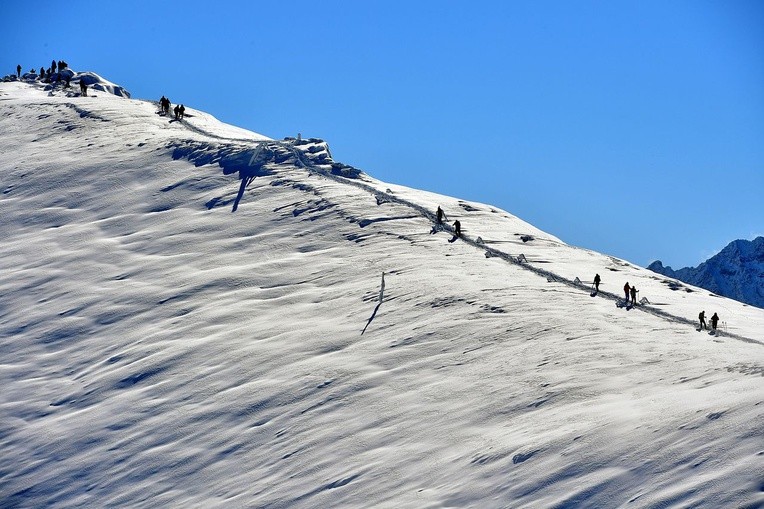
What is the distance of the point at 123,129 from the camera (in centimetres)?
7612

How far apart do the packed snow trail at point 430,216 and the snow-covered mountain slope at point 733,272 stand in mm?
66275

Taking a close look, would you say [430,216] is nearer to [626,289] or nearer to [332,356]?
[626,289]

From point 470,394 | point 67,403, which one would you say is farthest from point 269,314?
point 470,394

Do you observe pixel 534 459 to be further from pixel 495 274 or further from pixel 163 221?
pixel 163 221

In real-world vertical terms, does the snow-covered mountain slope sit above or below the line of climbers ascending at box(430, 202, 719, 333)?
above

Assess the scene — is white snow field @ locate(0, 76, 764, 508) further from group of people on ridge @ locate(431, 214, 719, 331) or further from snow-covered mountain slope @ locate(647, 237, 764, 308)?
snow-covered mountain slope @ locate(647, 237, 764, 308)

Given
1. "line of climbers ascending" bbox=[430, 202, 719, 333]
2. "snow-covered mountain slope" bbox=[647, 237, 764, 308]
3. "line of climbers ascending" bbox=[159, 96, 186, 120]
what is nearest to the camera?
"line of climbers ascending" bbox=[430, 202, 719, 333]

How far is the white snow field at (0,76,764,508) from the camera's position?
32.6 metres

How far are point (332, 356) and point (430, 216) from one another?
1846cm

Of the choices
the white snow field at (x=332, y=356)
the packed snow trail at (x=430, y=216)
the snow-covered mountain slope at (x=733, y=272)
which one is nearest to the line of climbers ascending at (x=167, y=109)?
the packed snow trail at (x=430, y=216)

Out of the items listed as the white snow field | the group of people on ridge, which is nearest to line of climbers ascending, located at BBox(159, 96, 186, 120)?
the white snow field

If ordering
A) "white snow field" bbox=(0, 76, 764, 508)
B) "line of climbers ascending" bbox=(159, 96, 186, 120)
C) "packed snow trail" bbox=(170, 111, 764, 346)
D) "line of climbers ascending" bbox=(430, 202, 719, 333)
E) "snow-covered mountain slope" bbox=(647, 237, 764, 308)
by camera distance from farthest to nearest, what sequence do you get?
"snow-covered mountain slope" bbox=(647, 237, 764, 308) → "line of climbers ascending" bbox=(159, 96, 186, 120) → "packed snow trail" bbox=(170, 111, 764, 346) → "line of climbers ascending" bbox=(430, 202, 719, 333) → "white snow field" bbox=(0, 76, 764, 508)

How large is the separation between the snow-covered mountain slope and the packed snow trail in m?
A: 66.3

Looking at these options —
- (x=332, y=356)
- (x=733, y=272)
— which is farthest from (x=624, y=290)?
(x=733, y=272)
